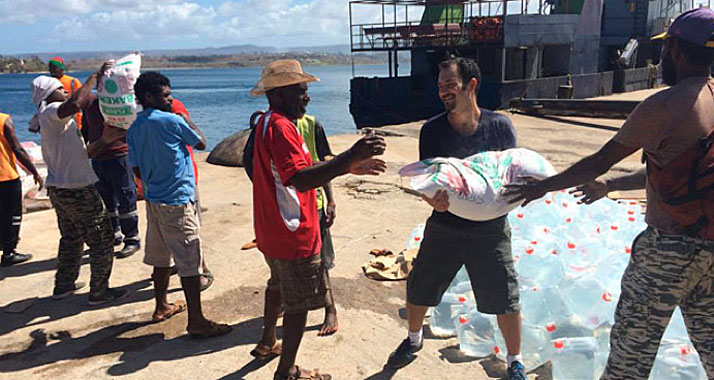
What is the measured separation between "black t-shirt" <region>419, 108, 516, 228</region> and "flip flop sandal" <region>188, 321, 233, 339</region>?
185 centimetres

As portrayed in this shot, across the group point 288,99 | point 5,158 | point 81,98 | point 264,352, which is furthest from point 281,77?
point 5,158

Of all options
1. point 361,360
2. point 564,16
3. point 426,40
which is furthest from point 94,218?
point 564,16

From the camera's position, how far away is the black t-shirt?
3.08 m

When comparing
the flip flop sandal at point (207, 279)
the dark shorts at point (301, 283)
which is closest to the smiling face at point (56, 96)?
the flip flop sandal at point (207, 279)

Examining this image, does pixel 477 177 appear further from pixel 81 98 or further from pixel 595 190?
pixel 81 98

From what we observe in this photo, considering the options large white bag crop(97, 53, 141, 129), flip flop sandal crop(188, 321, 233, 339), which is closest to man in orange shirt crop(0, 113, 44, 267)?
large white bag crop(97, 53, 141, 129)

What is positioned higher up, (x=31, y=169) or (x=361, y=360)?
(x=31, y=169)

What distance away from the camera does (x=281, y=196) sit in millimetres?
2842

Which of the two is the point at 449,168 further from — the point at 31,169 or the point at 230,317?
the point at 31,169

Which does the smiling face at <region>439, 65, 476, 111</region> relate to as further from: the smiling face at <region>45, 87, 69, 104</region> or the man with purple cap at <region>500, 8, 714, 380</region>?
the smiling face at <region>45, 87, 69, 104</region>

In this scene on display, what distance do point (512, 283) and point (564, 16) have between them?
23.3m

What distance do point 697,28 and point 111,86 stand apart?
3.68 metres

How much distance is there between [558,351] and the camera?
325 cm

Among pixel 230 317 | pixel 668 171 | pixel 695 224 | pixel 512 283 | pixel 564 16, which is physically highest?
pixel 564 16
